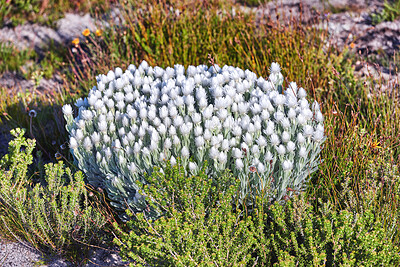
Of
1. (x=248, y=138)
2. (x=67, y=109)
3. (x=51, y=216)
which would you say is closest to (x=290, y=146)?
(x=248, y=138)

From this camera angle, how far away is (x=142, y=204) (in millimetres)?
2711

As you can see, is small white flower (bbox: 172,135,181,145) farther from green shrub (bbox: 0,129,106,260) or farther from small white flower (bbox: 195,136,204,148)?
green shrub (bbox: 0,129,106,260)

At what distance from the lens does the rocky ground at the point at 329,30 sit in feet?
14.9

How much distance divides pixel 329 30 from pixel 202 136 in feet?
11.2

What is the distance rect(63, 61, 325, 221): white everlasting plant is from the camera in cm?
260

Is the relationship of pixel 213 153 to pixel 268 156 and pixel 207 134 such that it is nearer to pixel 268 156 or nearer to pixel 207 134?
pixel 207 134

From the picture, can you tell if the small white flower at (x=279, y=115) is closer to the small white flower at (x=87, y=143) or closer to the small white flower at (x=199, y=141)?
the small white flower at (x=199, y=141)

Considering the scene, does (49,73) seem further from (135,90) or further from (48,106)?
(135,90)

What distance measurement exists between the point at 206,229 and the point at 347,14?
450 cm

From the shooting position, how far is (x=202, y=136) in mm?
2674

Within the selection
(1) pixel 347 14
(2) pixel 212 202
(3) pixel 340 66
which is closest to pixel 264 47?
(3) pixel 340 66

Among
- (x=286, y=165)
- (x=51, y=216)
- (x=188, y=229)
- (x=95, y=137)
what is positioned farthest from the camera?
(x=51, y=216)

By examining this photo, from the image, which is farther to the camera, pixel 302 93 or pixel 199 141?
pixel 302 93

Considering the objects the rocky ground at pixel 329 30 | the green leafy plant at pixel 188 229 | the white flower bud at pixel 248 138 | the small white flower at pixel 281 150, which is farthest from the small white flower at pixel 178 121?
the rocky ground at pixel 329 30
